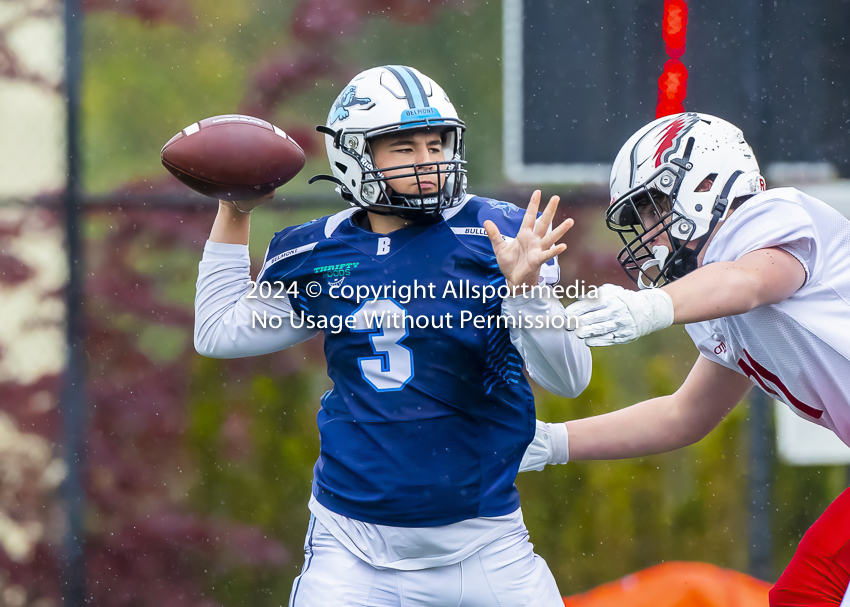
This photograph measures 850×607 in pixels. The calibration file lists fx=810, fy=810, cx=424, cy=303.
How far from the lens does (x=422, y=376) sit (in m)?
Answer: 2.07

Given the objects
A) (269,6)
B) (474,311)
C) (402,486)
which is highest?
(269,6)

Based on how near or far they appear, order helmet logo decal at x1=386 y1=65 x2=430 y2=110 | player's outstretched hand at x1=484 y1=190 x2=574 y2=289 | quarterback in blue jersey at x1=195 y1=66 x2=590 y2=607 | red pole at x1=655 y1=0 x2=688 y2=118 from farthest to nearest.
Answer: red pole at x1=655 y1=0 x2=688 y2=118, helmet logo decal at x1=386 y1=65 x2=430 y2=110, quarterback in blue jersey at x1=195 y1=66 x2=590 y2=607, player's outstretched hand at x1=484 y1=190 x2=574 y2=289

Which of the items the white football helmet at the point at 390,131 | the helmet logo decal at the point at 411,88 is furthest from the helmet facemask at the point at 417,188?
the helmet logo decal at the point at 411,88

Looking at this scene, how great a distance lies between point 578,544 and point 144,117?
10.0ft

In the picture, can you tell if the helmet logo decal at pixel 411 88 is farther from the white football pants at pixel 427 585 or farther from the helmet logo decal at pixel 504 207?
the white football pants at pixel 427 585

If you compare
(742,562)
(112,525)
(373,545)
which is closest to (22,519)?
(112,525)

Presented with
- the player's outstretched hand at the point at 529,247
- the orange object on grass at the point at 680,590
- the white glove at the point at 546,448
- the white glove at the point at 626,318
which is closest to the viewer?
the white glove at the point at 626,318

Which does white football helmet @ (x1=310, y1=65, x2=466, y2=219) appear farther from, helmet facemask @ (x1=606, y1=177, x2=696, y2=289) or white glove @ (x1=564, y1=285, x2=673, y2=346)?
white glove @ (x1=564, y1=285, x2=673, y2=346)

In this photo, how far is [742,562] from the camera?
4.04 metres

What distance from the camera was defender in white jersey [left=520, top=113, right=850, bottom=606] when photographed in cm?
170

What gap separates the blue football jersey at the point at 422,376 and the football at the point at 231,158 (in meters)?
0.31

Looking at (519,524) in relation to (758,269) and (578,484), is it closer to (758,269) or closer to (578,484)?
(758,269)

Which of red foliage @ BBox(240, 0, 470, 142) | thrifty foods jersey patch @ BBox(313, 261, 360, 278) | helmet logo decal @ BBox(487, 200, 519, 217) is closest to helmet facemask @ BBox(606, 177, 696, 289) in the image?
helmet logo decal @ BBox(487, 200, 519, 217)

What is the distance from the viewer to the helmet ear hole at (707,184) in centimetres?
208
